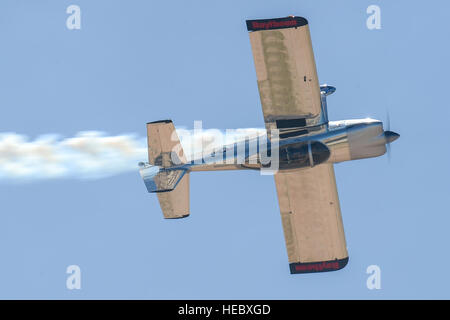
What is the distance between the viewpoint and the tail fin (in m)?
27.9

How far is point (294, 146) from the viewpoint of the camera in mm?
27641

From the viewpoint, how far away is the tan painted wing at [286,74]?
86.9 feet

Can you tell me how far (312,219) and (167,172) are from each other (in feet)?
15.0

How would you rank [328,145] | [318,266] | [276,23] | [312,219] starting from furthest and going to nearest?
[318,266] → [312,219] → [328,145] → [276,23]

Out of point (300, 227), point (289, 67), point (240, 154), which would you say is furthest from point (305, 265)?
point (289, 67)

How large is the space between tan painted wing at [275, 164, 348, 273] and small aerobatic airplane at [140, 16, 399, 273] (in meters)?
0.03

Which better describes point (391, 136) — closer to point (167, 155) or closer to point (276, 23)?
point (276, 23)

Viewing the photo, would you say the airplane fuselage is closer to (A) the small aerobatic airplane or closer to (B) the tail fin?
(A) the small aerobatic airplane

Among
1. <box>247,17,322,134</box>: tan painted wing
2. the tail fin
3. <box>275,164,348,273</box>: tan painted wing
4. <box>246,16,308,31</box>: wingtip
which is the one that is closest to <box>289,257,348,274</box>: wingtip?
<box>275,164,348,273</box>: tan painted wing

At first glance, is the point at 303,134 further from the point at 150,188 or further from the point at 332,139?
the point at 150,188

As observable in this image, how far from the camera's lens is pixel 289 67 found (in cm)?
2675

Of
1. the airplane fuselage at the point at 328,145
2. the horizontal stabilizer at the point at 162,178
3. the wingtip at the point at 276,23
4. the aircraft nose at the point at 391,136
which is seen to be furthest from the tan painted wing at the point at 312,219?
the wingtip at the point at 276,23

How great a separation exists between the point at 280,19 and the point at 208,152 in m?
4.34

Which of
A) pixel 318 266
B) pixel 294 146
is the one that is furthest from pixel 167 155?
pixel 318 266
